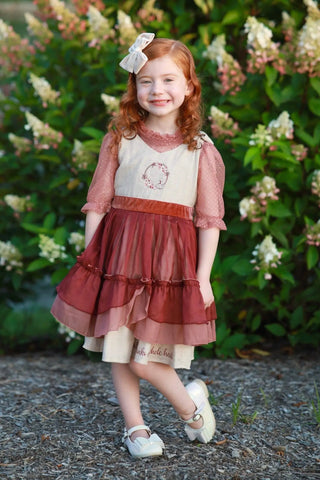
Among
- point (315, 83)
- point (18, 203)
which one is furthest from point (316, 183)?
point (18, 203)

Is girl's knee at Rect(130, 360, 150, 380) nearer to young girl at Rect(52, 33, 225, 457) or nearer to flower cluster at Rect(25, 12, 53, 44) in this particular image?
young girl at Rect(52, 33, 225, 457)

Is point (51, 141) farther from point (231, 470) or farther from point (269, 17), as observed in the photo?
point (231, 470)

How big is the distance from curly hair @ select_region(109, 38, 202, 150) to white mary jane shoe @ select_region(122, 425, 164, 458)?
3.78ft

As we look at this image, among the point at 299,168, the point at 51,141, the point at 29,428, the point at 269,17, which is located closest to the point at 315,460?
the point at 29,428

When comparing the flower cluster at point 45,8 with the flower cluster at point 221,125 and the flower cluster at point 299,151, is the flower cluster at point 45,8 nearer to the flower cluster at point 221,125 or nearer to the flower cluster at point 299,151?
the flower cluster at point 221,125

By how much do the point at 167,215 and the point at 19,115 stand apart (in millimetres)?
2408

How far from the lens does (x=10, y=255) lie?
3.99 metres

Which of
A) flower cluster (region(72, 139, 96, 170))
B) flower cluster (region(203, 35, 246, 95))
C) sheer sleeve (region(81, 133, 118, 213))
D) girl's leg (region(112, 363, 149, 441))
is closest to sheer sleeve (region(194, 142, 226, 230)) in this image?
sheer sleeve (region(81, 133, 118, 213))

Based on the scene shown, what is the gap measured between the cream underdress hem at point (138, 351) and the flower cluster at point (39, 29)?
264cm

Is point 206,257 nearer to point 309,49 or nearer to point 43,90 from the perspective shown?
point 309,49

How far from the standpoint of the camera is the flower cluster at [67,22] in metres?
4.13

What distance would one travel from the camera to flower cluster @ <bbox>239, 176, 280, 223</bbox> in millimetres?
3381

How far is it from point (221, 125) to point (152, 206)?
49.7 inches

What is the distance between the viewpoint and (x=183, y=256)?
Answer: 2.41 m
